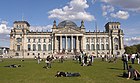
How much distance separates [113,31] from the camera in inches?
6083

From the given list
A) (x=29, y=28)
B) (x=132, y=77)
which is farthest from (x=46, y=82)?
(x=29, y=28)

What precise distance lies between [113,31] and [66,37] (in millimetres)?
33183

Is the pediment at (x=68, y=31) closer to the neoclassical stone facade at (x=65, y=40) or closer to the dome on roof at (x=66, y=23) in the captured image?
the neoclassical stone facade at (x=65, y=40)

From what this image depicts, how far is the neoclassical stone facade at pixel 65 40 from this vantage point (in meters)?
147

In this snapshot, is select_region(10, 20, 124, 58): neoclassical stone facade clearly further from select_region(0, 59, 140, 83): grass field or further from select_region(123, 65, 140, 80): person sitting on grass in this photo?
select_region(123, 65, 140, 80): person sitting on grass

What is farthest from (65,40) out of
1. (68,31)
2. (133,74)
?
(133,74)

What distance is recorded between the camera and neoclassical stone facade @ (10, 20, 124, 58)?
147 metres

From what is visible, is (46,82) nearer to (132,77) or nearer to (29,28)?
(132,77)

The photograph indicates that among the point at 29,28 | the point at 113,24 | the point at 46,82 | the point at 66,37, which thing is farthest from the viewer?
the point at 29,28

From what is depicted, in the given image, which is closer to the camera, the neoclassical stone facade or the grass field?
the grass field

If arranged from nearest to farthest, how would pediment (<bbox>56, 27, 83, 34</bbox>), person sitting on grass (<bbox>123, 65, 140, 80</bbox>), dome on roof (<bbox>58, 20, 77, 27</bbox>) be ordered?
person sitting on grass (<bbox>123, 65, 140, 80</bbox>) → pediment (<bbox>56, 27, 83, 34</bbox>) → dome on roof (<bbox>58, 20, 77, 27</bbox>)

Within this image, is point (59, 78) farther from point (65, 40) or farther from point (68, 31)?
point (65, 40)

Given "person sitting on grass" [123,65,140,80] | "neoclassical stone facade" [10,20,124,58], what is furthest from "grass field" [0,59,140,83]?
"neoclassical stone facade" [10,20,124,58]

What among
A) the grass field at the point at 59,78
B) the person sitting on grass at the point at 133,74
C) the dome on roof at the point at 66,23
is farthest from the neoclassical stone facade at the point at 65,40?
the person sitting on grass at the point at 133,74
